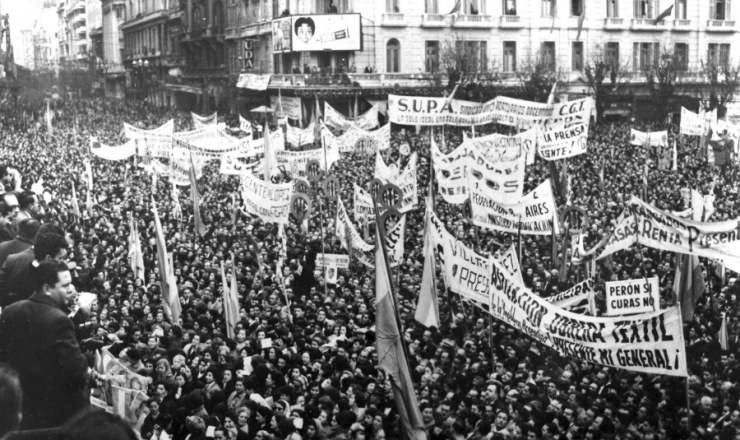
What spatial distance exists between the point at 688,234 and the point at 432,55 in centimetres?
4072

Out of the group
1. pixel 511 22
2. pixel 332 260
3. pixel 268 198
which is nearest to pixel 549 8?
pixel 511 22

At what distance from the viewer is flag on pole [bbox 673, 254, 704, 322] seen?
1202 cm

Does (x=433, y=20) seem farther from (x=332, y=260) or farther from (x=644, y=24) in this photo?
(x=332, y=260)

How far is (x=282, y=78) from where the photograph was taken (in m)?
48.5

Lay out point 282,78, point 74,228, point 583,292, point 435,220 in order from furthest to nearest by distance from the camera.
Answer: point 282,78
point 74,228
point 435,220
point 583,292

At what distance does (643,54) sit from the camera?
5438 cm

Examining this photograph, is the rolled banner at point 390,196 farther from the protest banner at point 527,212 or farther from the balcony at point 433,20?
the balcony at point 433,20

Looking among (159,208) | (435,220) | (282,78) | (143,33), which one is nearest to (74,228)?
(159,208)

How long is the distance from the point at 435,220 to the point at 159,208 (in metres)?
11.2

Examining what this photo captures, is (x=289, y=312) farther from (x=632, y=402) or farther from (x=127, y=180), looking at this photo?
(x=127, y=180)

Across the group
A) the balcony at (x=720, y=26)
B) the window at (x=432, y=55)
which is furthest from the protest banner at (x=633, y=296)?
the balcony at (x=720, y=26)

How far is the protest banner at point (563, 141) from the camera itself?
20.3 m

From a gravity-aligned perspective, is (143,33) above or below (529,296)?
above

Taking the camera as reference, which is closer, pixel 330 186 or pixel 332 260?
pixel 332 260
